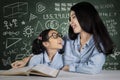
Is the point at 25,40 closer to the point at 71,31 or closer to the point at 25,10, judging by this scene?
the point at 25,10

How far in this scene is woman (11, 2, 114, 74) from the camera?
1.72 metres

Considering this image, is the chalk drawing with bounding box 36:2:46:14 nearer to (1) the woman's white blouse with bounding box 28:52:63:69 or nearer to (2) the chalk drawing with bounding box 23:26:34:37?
(2) the chalk drawing with bounding box 23:26:34:37

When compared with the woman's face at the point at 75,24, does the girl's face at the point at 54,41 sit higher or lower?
lower

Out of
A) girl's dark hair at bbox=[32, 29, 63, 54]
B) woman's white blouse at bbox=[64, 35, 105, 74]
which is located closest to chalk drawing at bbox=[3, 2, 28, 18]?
girl's dark hair at bbox=[32, 29, 63, 54]

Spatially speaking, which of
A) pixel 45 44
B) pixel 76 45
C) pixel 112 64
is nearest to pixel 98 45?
pixel 76 45

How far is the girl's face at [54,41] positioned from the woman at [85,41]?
9 centimetres

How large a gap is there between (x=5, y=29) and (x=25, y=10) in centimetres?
41

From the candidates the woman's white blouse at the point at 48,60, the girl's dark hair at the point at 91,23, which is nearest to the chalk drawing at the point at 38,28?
the woman's white blouse at the point at 48,60

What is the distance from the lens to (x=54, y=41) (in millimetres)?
2248

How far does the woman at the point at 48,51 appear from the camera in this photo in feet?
6.81

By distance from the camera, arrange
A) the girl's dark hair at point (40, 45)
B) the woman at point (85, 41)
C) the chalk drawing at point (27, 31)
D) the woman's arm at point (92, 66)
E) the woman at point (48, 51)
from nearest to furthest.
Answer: the woman's arm at point (92, 66) → the woman at point (85, 41) → the woman at point (48, 51) → the girl's dark hair at point (40, 45) → the chalk drawing at point (27, 31)

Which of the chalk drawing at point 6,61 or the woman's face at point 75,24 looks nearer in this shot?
the woman's face at point 75,24

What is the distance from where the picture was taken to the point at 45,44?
232 centimetres

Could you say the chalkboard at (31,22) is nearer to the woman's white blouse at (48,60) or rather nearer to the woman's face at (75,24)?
the woman's white blouse at (48,60)
